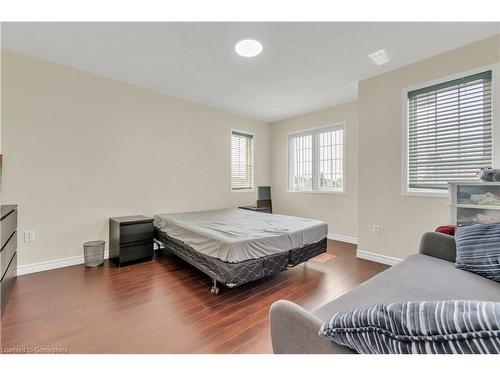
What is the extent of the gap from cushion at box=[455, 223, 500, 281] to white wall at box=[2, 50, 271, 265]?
3.62 metres

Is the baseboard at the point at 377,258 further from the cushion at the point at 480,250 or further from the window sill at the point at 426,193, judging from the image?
the cushion at the point at 480,250

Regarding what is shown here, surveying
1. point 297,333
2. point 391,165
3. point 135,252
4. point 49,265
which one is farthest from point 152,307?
point 391,165

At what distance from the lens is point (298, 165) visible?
5094 mm

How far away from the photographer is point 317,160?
4.69 m

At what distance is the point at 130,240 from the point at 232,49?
2662mm

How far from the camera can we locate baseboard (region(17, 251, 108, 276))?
2.59 m

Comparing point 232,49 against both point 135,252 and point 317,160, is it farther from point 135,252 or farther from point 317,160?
point 317,160

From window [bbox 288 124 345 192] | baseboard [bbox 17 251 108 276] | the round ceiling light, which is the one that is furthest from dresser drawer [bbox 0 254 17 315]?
window [bbox 288 124 345 192]

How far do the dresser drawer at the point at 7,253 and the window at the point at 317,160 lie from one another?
14.8 feet

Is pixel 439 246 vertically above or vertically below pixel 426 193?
below

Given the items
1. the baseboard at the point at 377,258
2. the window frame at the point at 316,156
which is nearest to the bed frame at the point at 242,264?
the baseboard at the point at 377,258

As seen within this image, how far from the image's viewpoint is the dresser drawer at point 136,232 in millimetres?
2859

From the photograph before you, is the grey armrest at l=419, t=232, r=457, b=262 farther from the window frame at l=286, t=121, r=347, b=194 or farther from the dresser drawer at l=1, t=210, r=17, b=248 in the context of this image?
the dresser drawer at l=1, t=210, r=17, b=248

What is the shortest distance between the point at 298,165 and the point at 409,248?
9.05 feet
